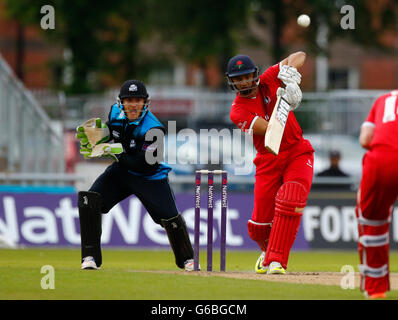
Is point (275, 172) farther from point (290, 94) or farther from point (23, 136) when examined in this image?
point (23, 136)

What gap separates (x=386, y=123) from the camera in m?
6.92

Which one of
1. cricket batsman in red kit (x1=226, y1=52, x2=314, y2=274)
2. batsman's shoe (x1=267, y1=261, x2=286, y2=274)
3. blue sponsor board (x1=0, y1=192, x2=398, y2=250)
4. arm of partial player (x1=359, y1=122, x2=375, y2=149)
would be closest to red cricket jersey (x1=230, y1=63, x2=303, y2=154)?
cricket batsman in red kit (x1=226, y1=52, x2=314, y2=274)

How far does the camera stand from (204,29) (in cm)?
2622

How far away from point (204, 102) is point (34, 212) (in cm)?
710

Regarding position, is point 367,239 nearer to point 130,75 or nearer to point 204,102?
point 204,102

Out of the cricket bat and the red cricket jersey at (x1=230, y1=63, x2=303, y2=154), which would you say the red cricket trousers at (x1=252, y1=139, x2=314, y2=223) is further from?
the cricket bat

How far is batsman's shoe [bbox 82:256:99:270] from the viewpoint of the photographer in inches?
356

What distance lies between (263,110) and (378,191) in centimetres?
257

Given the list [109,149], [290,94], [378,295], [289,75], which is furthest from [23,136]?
[378,295]

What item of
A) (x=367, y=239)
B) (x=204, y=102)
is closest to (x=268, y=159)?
(x=367, y=239)

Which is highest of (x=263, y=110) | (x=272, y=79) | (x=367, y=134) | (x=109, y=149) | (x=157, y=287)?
(x=272, y=79)

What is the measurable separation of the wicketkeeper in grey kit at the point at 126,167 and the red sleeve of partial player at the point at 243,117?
0.73m

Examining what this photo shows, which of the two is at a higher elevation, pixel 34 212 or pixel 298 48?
pixel 298 48

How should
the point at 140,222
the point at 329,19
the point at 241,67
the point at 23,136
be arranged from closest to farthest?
the point at 241,67
the point at 140,222
the point at 23,136
the point at 329,19
